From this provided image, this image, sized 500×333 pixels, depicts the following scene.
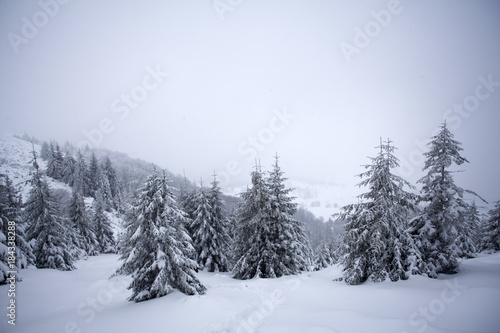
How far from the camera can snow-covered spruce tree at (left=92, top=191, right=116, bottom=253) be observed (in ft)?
129

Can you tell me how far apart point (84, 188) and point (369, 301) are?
3021 inches

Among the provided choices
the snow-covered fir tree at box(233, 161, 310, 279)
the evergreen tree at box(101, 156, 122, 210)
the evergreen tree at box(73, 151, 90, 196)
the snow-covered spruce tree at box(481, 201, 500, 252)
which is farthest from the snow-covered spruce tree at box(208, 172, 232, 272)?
the evergreen tree at box(101, 156, 122, 210)

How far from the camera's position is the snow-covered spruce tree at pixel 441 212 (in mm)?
12117

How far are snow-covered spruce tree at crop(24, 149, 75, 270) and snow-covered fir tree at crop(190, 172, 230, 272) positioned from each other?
13.9 metres

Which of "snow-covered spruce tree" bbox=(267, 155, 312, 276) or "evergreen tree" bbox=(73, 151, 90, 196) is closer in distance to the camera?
"snow-covered spruce tree" bbox=(267, 155, 312, 276)

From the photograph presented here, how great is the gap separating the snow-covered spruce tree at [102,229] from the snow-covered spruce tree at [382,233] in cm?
4185

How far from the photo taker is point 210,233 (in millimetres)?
22625

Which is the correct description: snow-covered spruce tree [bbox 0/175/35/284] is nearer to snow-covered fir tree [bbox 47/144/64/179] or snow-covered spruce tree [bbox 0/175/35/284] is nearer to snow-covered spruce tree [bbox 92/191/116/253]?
snow-covered spruce tree [bbox 92/191/116/253]

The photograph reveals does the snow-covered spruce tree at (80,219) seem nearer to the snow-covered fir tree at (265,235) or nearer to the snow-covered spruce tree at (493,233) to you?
the snow-covered fir tree at (265,235)

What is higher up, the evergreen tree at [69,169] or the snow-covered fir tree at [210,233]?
the evergreen tree at [69,169]

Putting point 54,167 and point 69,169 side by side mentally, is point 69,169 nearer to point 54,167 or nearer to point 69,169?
point 69,169

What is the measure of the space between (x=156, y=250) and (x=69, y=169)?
7526 centimetres

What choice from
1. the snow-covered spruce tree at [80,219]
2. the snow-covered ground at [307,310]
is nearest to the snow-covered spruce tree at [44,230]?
the snow-covered ground at [307,310]

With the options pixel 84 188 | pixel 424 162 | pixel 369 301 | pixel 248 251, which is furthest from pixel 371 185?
pixel 84 188
